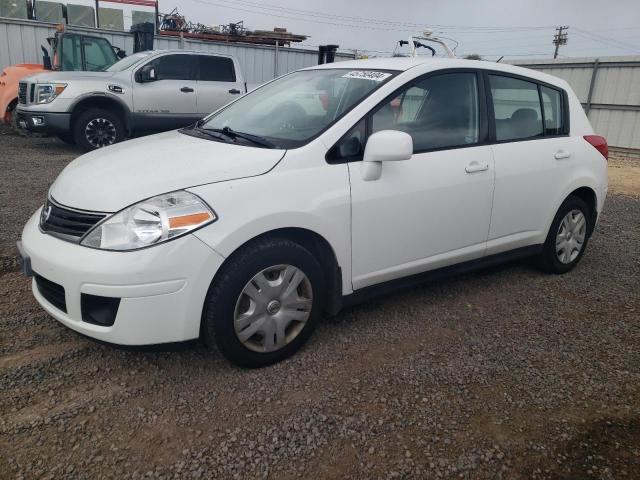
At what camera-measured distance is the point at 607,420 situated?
2555mm

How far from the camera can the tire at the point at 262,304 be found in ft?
8.45

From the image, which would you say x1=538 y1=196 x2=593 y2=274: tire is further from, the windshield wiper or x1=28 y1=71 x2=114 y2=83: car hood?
x1=28 y1=71 x2=114 y2=83: car hood

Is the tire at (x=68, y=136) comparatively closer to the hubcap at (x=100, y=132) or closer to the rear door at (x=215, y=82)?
the hubcap at (x=100, y=132)

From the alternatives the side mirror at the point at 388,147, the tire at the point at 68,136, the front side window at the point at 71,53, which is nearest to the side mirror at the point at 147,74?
the tire at the point at 68,136

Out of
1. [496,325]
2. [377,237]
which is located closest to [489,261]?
[496,325]

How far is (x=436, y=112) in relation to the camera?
3441mm

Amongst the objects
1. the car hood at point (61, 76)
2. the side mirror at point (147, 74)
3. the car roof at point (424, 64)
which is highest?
the car roof at point (424, 64)

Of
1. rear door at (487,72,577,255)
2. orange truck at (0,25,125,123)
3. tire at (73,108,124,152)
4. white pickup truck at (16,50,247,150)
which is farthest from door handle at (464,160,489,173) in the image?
orange truck at (0,25,125,123)

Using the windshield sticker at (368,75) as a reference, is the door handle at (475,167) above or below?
below

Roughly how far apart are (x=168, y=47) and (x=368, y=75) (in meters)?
14.3

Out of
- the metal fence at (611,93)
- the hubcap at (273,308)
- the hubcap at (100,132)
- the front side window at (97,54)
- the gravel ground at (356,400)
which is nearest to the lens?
the gravel ground at (356,400)

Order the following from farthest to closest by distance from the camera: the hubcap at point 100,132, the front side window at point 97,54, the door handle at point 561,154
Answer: the front side window at point 97,54 → the hubcap at point 100,132 → the door handle at point 561,154

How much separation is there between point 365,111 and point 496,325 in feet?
5.50

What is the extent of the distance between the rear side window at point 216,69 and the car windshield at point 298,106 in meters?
6.94
